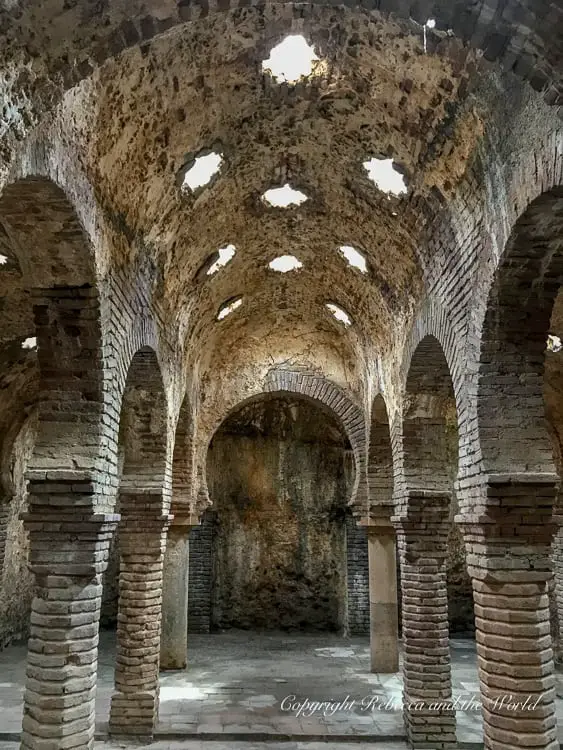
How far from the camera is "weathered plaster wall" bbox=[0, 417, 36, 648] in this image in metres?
13.9

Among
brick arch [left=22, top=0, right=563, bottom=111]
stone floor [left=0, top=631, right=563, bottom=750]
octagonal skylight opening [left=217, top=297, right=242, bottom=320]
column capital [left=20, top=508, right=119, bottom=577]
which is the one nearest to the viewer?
brick arch [left=22, top=0, right=563, bottom=111]

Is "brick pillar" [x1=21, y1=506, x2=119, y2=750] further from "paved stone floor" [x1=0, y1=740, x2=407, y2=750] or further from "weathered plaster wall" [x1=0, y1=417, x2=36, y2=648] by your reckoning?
"weathered plaster wall" [x1=0, y1=417, x2=36, y2=648]

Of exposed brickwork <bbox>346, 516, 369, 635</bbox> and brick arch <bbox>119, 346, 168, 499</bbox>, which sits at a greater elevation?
brick arch <bbox>119, 346, 168, 499</bbox>

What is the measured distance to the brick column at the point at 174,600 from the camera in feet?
37.2

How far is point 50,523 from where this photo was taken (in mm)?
5340

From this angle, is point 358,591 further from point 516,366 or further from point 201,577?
point 516,366

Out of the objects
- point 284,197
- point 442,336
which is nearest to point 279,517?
point 284,197

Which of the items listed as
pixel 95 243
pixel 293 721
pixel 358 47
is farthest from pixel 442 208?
pixel 293 721

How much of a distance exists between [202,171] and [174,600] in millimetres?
7769

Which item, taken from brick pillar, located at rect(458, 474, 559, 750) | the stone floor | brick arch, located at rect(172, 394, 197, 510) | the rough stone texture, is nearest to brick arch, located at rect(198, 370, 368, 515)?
brick arch, located at rect(172, 394, 197, 510)

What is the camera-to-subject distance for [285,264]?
30.2 ft

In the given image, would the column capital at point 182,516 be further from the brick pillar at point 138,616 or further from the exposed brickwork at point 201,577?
the exposed brickwork at point 201,577

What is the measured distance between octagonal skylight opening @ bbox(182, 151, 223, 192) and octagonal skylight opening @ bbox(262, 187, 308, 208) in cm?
94

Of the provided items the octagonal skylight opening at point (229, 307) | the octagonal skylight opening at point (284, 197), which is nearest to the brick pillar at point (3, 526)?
the octagonal skylight opening at point (229, 307)
